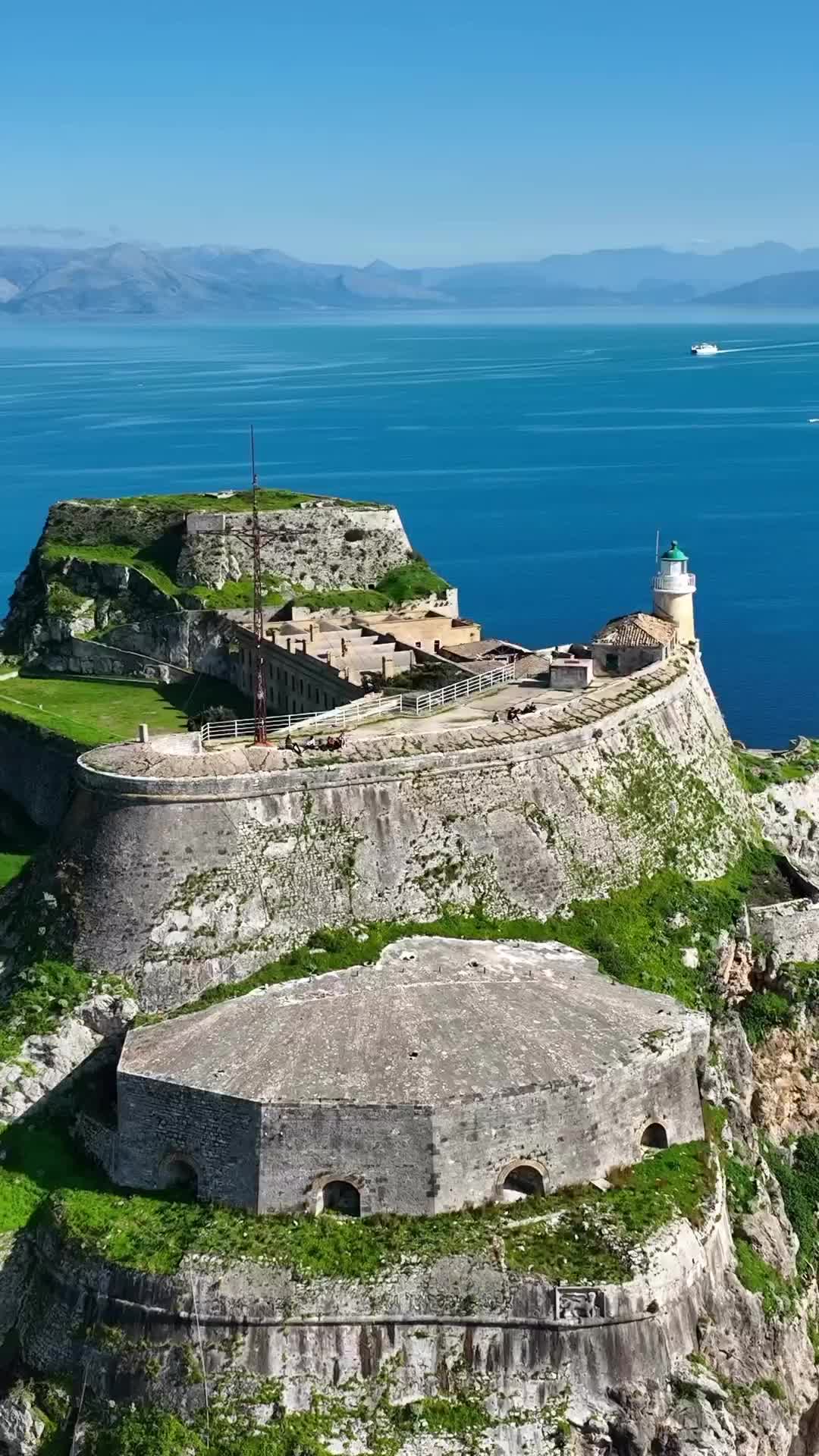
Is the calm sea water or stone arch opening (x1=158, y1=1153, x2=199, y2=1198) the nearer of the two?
stone arch opening (x1=158, y1=1153, x2=199, y2=1198)

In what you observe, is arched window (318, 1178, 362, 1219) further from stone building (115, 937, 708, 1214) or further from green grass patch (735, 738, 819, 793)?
green grass patch (735, 738, 819, 793)

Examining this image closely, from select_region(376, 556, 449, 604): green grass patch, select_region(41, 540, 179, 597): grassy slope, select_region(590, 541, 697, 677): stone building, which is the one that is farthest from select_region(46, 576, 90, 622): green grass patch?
select_region(590, 541, 697, 677): stone building

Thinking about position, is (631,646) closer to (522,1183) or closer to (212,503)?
(522,1183)

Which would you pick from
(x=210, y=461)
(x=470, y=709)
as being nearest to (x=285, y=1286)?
(x=470, y=709)

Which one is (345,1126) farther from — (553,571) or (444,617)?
(553,571)

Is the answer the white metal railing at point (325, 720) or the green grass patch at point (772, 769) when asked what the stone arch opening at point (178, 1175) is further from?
the green grass patch at point (772, 769)

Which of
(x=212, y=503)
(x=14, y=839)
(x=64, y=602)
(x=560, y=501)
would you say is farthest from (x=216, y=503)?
(x=560, y=501)

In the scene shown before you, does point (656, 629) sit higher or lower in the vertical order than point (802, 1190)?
higher
